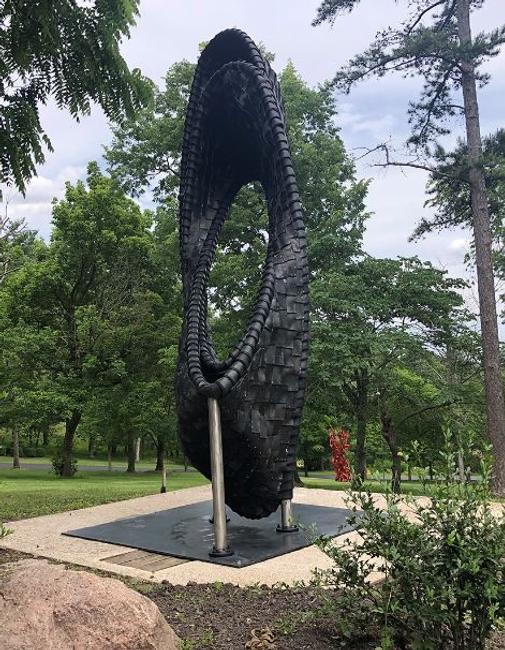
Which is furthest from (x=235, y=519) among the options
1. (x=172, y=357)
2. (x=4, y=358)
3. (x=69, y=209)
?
(x=69, y=209)

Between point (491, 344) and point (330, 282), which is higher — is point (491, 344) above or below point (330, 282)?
below

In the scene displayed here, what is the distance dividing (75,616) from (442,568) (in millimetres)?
1797

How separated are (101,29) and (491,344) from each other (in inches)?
396

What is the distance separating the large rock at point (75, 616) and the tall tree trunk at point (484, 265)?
11.0 meters

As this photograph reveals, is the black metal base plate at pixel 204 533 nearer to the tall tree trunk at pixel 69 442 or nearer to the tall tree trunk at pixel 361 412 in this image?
the tall tree trunk at pixel 361 412

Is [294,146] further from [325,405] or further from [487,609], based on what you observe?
[487,609]

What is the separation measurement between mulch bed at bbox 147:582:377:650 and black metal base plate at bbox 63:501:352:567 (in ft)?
2.88

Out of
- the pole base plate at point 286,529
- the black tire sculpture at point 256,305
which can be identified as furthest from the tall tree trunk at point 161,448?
the black tire sculpture at point 256,305

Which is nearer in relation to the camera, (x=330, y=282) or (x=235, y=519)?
(x=235, y=519)

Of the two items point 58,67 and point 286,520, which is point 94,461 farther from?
point 58,67

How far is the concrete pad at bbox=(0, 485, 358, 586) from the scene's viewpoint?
17.6 feet

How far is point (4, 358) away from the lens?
59.6 feet

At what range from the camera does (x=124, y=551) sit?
21.0 ft

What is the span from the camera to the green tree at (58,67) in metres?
5.89
